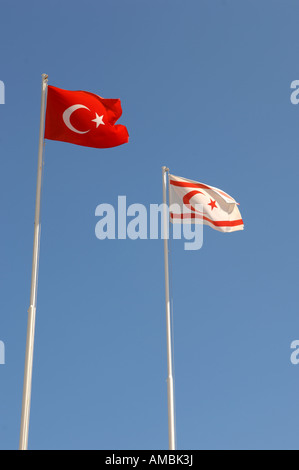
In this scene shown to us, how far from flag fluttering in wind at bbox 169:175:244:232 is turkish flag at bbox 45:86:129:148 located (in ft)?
13.0

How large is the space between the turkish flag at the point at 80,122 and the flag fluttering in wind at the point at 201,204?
397 centimetres

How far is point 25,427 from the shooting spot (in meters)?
21.8

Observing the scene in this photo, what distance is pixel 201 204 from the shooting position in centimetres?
3011

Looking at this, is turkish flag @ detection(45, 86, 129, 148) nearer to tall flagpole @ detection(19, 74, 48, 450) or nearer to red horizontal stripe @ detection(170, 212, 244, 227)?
tall flagpole @ detection(19, 74, 48, 450)

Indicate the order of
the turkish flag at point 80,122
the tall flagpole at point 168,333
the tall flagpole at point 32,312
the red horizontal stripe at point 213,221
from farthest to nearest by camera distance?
the red horizontal stripe at point 213,221, the turkish flag at point 80,122, the tall flagpole at point 168,333, the tall flagpole at point 32,312

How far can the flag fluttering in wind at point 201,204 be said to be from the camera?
3008 cm

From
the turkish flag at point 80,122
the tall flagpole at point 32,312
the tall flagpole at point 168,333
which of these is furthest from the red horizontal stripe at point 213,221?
the tall flagpole at point 32,312

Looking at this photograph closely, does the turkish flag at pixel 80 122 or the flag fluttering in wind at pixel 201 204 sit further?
the flag fluttering in wind at pixel 201 204

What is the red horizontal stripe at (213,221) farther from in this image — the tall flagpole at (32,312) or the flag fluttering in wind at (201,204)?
the tall flagpole at (32,312)

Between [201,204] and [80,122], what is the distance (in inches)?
257

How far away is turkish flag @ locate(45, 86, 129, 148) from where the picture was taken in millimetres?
26438

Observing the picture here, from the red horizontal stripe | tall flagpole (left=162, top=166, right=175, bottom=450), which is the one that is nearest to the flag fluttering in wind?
the red horizontal stripe
